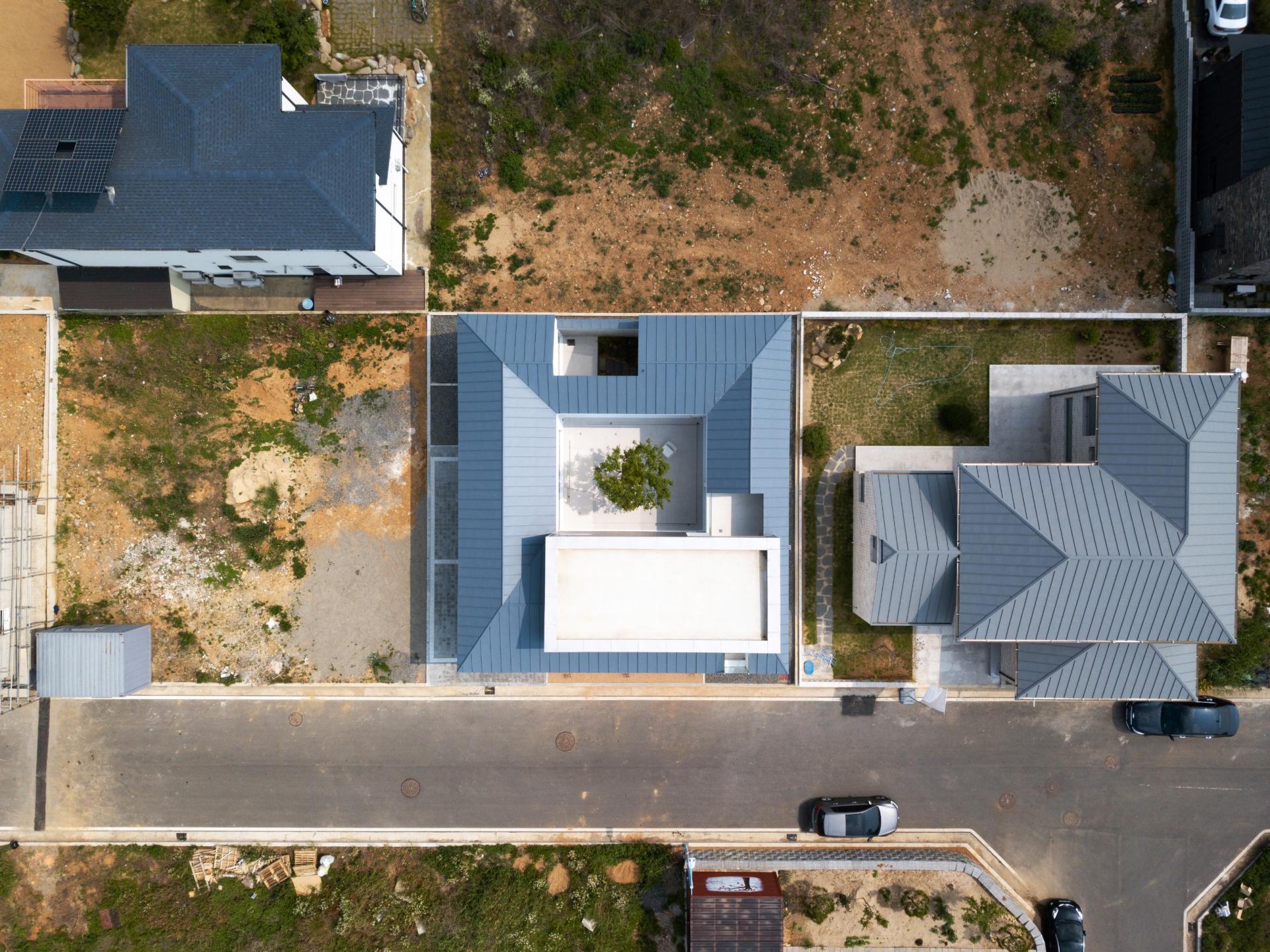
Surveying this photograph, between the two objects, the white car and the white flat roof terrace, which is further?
the white car

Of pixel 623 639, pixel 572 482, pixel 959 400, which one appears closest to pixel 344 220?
pixel 572 482

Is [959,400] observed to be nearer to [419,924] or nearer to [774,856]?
[774,856]

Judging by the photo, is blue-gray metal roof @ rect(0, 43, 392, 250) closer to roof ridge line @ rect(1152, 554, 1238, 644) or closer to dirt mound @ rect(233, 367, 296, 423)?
dirt mound @ rect(233, 367, 296, 423)

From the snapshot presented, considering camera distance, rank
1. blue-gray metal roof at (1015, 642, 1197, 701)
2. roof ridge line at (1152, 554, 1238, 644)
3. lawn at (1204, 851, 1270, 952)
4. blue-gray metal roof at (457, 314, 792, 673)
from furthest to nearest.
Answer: lawn at (1204, 851, 1270, 952)
blue-gray metal roof at (1015, 642, 1197, 701)
blue-gray metal roof at (457, 314, 792, 673)
roof ridge line at (1152, 554, 1238, 644)

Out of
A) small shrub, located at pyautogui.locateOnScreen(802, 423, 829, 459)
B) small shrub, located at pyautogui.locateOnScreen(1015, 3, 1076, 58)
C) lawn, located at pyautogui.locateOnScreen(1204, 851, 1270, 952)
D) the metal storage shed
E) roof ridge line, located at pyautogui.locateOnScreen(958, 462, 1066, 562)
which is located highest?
small shrub, located at pyautogui.locateOnScreen(1015, 3, 1076, 58)

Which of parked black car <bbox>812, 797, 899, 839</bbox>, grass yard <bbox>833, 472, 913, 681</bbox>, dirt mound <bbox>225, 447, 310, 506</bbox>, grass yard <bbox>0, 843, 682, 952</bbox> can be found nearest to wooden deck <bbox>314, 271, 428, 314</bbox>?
dirt mound <bbox>225, 447, 310, 506</bbox>

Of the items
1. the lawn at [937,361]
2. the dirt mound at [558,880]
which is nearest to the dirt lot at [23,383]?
the dirt mound at [558,880]
